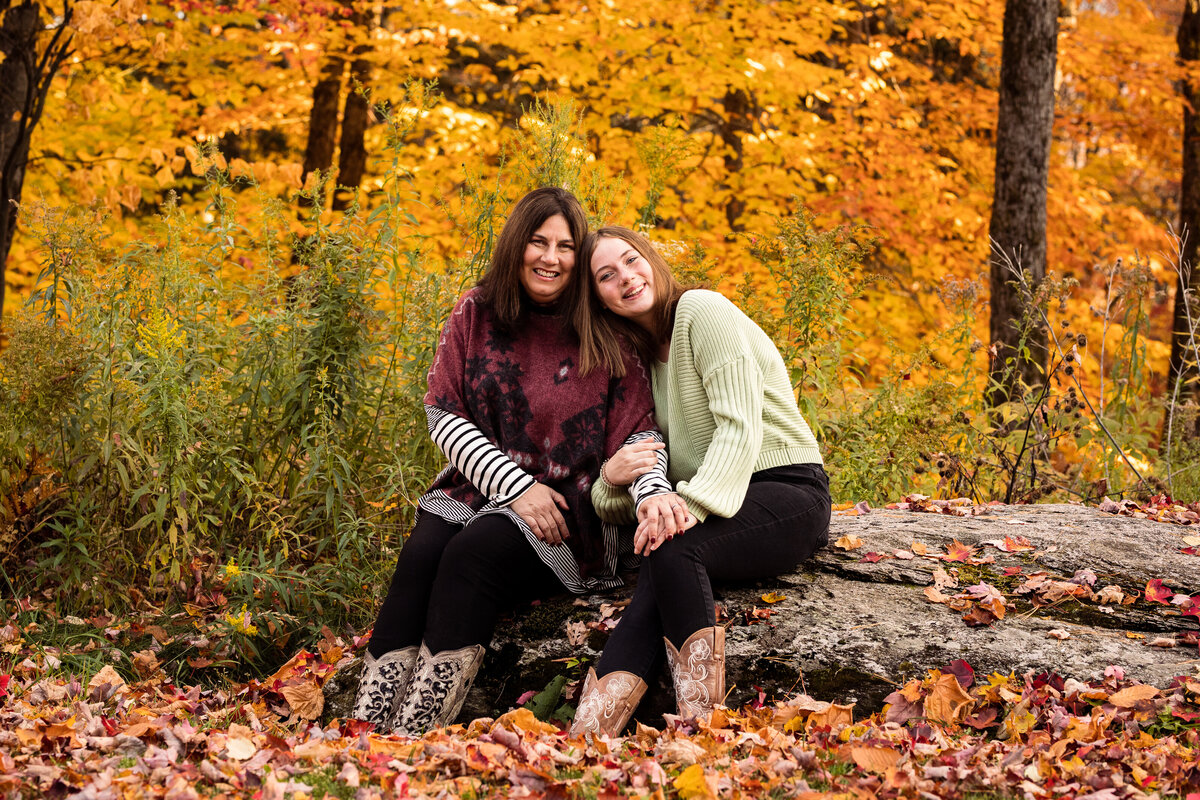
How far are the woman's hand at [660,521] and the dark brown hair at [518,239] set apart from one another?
2.73 ft

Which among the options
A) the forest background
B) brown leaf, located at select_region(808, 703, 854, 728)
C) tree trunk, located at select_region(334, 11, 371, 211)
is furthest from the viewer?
tree trunk, located at select_region(334, 11, 371, 211)

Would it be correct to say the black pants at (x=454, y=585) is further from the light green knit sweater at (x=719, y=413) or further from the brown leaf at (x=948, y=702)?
the brown leaf at (x=948, y=702)

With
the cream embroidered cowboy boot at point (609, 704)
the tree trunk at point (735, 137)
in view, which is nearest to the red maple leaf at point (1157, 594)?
the cream embroidered cowboy boot at point (609, 704)

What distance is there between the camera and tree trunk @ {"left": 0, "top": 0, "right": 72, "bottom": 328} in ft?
15.6

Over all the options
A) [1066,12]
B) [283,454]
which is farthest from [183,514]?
[1066,12]

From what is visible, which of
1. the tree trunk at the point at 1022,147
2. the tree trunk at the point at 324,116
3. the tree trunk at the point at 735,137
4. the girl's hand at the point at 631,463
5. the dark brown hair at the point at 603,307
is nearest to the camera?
the girl's hand at the point at 631,463

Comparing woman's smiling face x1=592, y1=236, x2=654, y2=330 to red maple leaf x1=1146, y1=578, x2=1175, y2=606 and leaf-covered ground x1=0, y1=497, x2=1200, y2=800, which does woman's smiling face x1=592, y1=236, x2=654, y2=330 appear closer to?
leaf-covered ground x1=0, y1=497, x2=1200, y2=800

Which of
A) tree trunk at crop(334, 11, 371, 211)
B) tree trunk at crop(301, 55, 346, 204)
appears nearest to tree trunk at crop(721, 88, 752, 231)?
tree trunk at crop(334, 11, 371, 211)

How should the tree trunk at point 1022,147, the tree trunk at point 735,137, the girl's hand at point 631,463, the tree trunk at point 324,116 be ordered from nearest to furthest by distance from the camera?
the girl's hand at point 631,463 < the tree trunk at point 1022,147 < the tree trunk at point 324,116 < the tree trunk at point 735,137

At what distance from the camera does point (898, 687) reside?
2.61m

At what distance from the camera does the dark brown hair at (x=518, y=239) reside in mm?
3076

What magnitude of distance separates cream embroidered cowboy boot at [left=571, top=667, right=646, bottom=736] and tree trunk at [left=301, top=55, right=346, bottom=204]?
654 cm

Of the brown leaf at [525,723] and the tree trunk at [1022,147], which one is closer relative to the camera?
the brown leaf at [525,723]

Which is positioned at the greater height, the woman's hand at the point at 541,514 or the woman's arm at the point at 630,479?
the woman's arm at the point at 630,479
